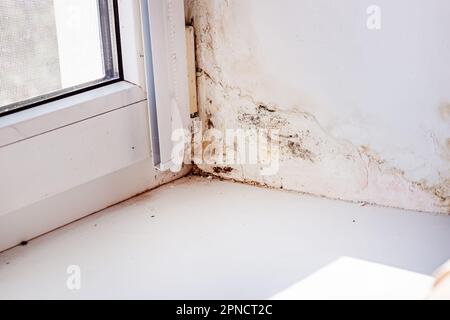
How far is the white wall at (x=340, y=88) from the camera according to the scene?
4.76 feet

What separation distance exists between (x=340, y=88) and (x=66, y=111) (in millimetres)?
564

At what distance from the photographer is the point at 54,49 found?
1.49 m

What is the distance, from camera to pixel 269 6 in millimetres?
1577

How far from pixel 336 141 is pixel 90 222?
55 cm

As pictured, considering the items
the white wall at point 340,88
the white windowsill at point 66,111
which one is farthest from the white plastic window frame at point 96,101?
the white wall at point 340,88

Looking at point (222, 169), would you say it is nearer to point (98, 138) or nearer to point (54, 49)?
point (98, 138)

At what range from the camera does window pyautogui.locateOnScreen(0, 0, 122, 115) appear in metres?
1.40

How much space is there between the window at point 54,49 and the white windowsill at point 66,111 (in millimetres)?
19

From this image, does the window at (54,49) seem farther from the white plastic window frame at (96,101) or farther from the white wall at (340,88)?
the white wall at (340,88)

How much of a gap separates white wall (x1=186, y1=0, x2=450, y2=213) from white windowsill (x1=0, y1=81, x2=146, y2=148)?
0.23m

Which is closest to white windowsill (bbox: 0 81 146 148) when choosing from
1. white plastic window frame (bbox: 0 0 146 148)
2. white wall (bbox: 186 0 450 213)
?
white plastic window frame (bbox: 0 0 146 148)

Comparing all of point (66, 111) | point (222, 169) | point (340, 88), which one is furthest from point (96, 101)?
point (340, 88)
